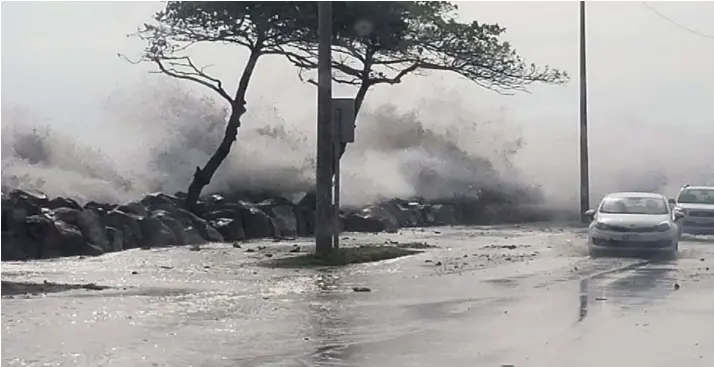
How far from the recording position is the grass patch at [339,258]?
66.0 feet

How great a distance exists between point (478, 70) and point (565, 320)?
77.6 ft

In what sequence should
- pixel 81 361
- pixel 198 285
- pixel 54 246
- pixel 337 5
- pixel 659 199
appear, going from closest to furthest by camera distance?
pixel 81 361 → pixel 198 285 → pixel 54 246 → pixel 659 199 → pixel 337 5

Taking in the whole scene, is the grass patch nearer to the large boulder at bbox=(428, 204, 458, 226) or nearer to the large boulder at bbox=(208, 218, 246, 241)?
the large boulder at bbox=(208, 218, 246, 241)

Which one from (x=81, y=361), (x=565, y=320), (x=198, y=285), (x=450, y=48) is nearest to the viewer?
(x=81, y=361)

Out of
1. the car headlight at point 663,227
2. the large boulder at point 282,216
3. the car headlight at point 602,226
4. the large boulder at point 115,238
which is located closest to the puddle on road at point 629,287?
the car headlight at point 663,227

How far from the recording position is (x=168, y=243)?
86.3 ft

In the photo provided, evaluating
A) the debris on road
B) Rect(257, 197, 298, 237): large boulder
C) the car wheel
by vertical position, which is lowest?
the debris on road

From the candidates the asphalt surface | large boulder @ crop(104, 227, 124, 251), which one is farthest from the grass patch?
large boulder @ crop(104, 227, 124, 251)

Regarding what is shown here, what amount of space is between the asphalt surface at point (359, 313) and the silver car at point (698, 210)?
1285 cm

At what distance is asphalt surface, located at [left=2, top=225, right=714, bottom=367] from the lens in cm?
1041

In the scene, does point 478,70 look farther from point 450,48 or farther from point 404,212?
point 404,212

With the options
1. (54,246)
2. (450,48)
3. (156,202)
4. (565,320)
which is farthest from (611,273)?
(450,48)

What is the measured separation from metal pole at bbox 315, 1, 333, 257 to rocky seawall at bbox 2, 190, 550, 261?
4.98 m

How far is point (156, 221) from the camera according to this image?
26.6 m
